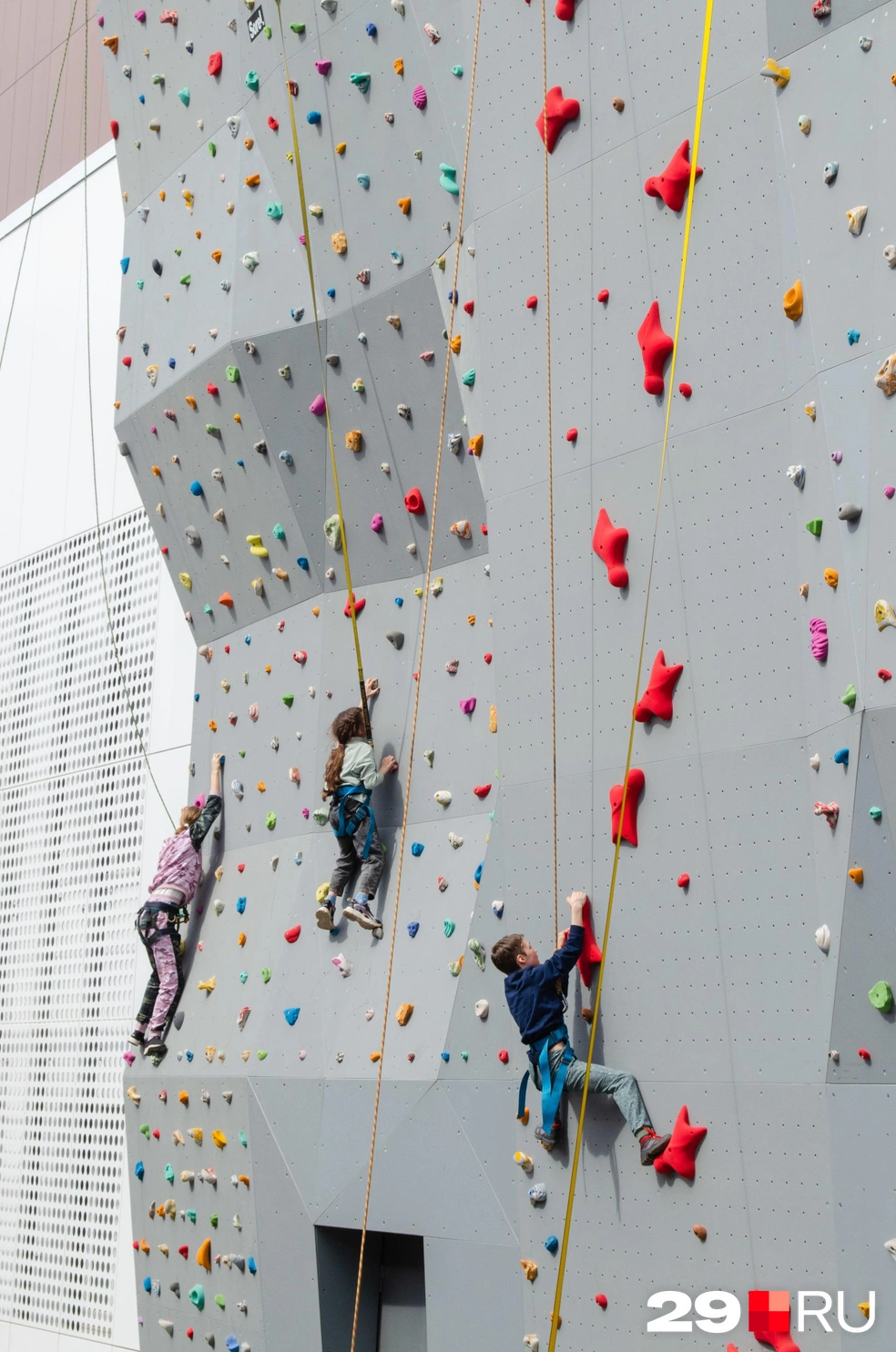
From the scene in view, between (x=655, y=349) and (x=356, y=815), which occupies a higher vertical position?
(x=655, y=349)

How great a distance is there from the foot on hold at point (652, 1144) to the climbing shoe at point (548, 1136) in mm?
349

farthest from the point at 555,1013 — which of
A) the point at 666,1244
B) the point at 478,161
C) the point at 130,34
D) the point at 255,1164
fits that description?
the point at 130,34

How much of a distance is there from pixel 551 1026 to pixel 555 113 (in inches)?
118

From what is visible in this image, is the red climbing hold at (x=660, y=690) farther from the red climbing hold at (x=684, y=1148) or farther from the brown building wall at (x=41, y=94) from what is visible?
the brown building wall at (x=41, y=94)

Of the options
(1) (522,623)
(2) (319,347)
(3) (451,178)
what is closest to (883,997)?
(1) (522,623)

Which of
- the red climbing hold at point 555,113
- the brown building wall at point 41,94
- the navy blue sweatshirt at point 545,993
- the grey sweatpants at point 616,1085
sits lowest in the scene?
the grey sweatpants at point 616,1085

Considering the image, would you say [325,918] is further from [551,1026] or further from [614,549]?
[614,549]

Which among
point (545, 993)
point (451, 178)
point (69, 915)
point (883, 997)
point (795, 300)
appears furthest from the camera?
point (69, 915)

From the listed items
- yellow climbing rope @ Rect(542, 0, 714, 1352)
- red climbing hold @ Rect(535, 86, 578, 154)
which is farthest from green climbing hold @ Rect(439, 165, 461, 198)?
yellow climbing rope @ Rect(542, 0, 714, 1352)

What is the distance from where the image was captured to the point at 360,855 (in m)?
5.21

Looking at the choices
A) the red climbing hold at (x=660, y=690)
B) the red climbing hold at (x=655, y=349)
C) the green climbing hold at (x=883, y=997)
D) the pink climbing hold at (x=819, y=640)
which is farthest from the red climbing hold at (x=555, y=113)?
the green climbing hold at (x=883, y=997)

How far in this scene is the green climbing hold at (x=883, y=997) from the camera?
3459 mm

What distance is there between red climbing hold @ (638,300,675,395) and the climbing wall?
1cm

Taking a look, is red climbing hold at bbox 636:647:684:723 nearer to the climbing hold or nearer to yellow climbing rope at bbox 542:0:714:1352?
yellow climbing rope at bbox 542:0:714:1352
